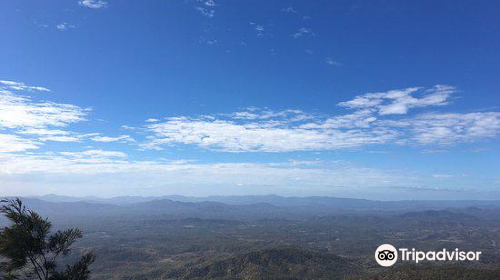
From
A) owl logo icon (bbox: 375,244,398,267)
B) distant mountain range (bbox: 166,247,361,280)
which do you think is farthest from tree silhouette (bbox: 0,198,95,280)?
distant mountain range (bbox: 166,247,361,280)

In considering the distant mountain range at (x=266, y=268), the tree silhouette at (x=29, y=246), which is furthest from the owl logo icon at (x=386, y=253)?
the distant mountain range at (x=266, y=268)

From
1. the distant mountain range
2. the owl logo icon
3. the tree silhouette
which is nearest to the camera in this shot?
the tree silhouette

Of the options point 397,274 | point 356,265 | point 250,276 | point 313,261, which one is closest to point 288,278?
point 250,276

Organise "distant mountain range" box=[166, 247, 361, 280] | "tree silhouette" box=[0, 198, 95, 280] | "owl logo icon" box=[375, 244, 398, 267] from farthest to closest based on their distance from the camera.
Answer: "distant mountain range" box=[166, 247, 361, 280], "owl logo icon" box=[375, 244, 398, 267], "tree silhouette" box=[0, 198, 95, 280]

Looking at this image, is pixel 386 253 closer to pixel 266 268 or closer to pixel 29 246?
pixel 29 246

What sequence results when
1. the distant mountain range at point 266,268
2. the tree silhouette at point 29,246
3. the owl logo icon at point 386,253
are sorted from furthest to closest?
the distant mountain range at point 266,268 < the owl logo icon at point 386,253 < the tree silhouette at point 29,246

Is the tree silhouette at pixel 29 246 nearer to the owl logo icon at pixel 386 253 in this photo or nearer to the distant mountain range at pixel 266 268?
the owl logo icon at pixel 386 253

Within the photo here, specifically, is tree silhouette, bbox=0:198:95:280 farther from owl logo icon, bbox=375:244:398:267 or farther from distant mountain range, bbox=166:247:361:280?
distant mountain range, bbox=166:247:361:280

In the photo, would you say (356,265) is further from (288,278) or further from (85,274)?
(85,274)
